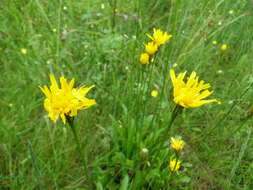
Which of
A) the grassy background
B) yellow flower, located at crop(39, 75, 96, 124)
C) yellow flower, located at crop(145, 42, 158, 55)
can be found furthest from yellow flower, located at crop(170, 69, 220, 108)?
yellow flower, located at crop(145, 42, 158, 55)

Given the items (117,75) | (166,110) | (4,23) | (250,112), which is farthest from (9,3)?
(250,112)

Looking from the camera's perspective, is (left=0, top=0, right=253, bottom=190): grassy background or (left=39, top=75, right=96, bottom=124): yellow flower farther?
(left=0, top=0, right=253, bottom=190): grassy background

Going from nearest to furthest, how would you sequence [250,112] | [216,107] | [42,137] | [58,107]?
1. [58,107]
2. [250,112]
3. [42,137]
4. [216,107]

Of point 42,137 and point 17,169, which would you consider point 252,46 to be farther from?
point 17,169

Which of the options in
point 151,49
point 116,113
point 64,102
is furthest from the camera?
point 116,113

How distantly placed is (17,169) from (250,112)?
128 centimetres

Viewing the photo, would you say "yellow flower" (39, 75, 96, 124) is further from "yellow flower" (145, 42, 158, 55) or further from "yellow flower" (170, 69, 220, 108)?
"yellow flower" (145, 42, 158, 55)

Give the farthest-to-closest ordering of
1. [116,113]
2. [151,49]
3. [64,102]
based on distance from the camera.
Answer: [116,113]
[151,49]
[64,102]

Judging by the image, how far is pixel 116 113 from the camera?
1.69m

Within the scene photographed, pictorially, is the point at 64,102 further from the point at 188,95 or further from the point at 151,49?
the point at 151,49

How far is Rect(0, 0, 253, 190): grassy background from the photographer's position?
1.31m

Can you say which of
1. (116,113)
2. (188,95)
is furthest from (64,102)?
(116,113)

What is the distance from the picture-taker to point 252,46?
81.0 inches

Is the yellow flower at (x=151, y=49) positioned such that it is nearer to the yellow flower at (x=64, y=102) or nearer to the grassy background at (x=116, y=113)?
the grassy background at (x=116, y=113)
